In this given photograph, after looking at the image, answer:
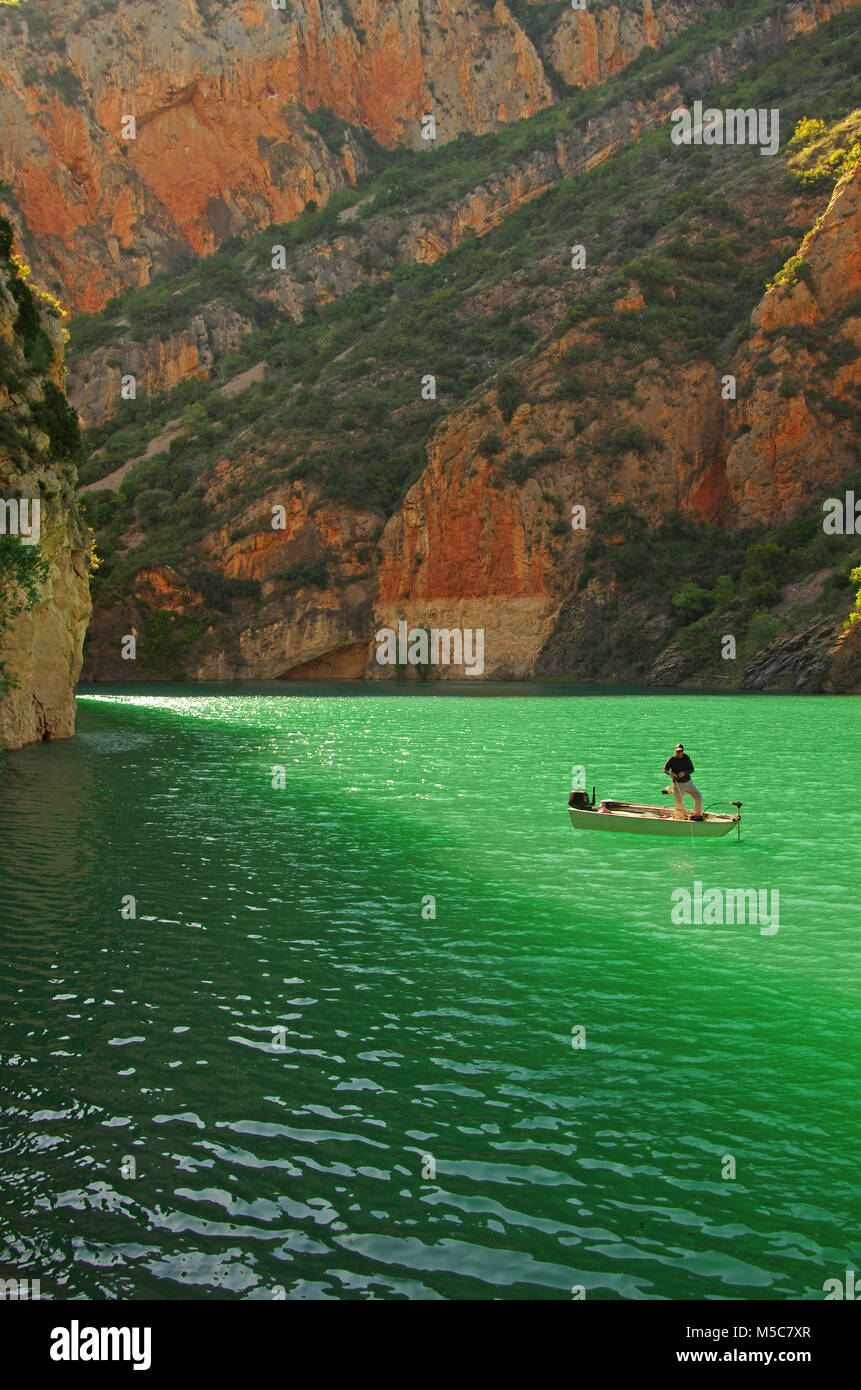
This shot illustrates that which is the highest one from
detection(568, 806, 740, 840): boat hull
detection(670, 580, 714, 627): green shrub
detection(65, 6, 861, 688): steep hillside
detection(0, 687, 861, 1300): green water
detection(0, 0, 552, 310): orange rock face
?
detection(0, 0, 552, 310): orange rock face

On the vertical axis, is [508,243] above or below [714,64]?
below

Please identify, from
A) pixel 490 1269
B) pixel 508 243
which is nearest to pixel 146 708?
pixel 490 1269

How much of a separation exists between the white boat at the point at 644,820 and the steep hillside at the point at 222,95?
528 ft

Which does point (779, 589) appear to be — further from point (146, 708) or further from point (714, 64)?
point (714, 64)

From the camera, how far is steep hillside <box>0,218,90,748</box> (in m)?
32.2

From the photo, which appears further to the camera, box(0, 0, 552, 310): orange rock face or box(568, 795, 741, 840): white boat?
box(0, 0, 552, 310): orange rock face

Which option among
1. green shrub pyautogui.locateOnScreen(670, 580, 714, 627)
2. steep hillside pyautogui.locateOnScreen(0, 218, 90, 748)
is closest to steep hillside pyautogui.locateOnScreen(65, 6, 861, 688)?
green shrub pyautogui.locateOnScreen(670, 580, 714, 627)

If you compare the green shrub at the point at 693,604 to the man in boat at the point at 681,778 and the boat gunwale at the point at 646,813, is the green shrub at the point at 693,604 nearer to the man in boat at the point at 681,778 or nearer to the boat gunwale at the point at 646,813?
the boat gunwale at the point at 646,813

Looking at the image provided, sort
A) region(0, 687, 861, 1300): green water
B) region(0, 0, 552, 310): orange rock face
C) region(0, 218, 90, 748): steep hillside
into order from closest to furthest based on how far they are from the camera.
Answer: region(0, 687, 861, 1300): green water → region(0, 218, 90, 748): steep hillside → region(0, 0, 552, 310): orange rock face

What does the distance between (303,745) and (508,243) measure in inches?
4403

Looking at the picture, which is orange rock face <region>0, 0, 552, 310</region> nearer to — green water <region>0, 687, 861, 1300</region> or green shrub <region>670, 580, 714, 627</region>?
green shrub <region>670, 580, 714, 627</region>

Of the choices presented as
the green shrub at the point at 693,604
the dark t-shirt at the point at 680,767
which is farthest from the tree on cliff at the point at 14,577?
the green shrub at the point at 693,604

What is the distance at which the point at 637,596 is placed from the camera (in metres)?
92.8

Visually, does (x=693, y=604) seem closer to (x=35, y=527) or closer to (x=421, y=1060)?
(x=35, y=527)
